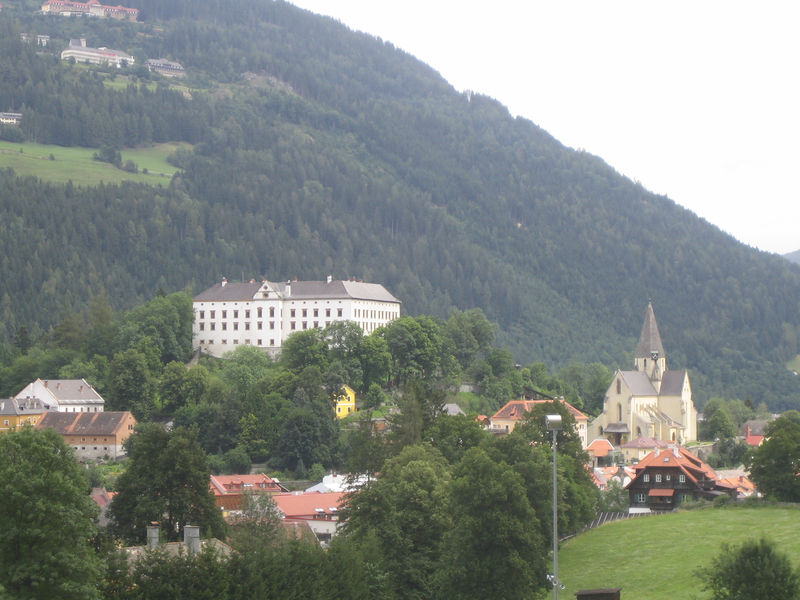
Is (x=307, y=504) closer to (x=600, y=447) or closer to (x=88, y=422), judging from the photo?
(x=88, y=422)

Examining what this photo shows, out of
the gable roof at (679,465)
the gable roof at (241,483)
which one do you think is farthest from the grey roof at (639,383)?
the gable roof at (241,483)

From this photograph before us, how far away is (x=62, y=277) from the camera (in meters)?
193

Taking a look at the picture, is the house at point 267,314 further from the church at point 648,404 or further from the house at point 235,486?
the house at point 235,486

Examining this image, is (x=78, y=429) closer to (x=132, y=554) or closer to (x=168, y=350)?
(x=168, y=350)

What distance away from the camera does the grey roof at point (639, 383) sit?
147625 millimetres

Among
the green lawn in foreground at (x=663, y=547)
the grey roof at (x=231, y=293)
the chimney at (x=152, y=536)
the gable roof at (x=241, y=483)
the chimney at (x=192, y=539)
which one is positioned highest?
the chimney at (x=192, y=539)

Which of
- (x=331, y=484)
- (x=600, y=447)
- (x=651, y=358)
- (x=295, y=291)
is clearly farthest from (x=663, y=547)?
(x=651, y=358)

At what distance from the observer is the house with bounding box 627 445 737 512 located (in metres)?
97.1

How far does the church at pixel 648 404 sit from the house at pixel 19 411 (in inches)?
2291

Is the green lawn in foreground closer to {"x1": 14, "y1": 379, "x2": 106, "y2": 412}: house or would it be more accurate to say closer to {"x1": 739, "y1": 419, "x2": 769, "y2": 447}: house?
{"x1": 14, "y1": 379, "x2": 106, "y2": 412}: house

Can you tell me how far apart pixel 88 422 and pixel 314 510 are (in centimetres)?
3550

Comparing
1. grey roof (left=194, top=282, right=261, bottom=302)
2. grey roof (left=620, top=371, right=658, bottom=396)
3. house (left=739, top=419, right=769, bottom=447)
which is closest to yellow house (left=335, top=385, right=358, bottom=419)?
grey roof (left=194, top=282, right=261, bottom=302)

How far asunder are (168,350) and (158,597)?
9623 centimetres

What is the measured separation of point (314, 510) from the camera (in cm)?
9331
